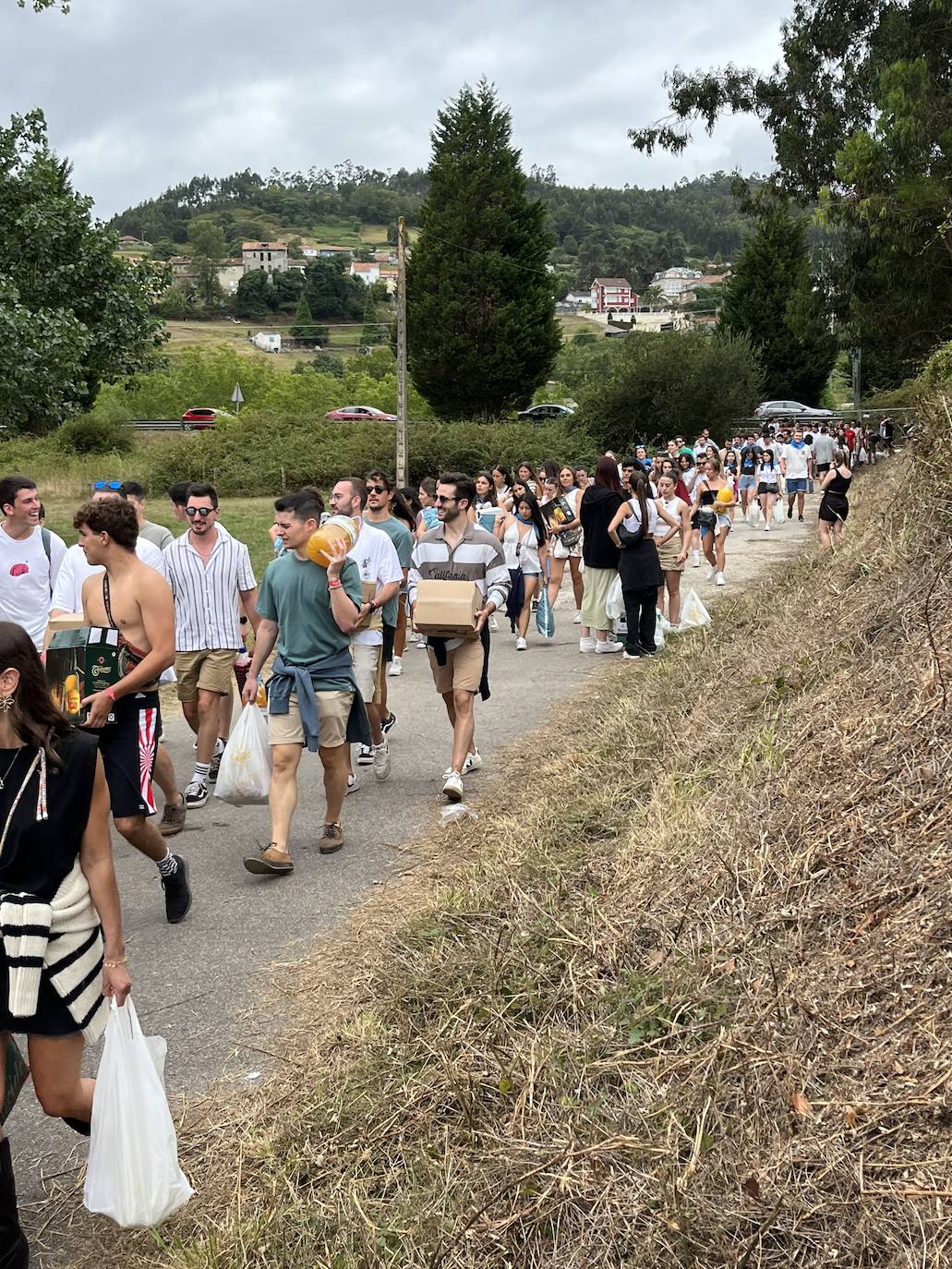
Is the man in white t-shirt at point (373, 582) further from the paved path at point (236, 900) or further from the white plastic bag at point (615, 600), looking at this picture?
the white plastic bag at point (615, 600)

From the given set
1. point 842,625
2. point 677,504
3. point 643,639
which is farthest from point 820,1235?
point 677,504

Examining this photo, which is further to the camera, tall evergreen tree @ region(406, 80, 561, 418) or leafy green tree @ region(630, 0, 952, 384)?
tall evergreen tree @ region(406, 80, 561, 418)

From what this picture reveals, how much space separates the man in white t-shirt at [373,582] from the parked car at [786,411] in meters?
47.2

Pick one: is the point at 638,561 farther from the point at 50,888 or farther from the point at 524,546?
the point at 50,888

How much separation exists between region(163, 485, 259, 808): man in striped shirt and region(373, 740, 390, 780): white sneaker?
3.59 ft

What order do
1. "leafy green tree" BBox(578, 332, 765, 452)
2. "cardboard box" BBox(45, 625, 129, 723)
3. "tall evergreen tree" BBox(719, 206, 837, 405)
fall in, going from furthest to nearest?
"tall evergreen tree" BBox(719, 206, 837, 405)
"leafy green tree" BBox(578, 332, 765, 452)
"cardboard box" BBox(45, 625, 129, 723)

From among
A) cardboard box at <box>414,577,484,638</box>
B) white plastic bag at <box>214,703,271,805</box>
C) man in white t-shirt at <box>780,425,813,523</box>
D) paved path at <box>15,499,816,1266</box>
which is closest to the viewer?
paved path at <box>15,499,816,1266</box>

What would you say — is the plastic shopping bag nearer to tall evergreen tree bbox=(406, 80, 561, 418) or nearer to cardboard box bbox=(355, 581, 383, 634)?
cardboard box bbox=(355, 581, 383, 634)

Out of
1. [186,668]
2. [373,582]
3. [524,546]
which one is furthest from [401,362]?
[186,668]

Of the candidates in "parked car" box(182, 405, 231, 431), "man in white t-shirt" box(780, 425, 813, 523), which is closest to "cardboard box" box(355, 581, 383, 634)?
"man in white t-shirt" box(780, 425, 813, 523)

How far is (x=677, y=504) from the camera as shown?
1429 centimetres

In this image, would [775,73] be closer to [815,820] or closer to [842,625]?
[842,625]

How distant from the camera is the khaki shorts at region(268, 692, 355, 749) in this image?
652cm

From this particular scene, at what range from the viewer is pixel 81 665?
215 inches
